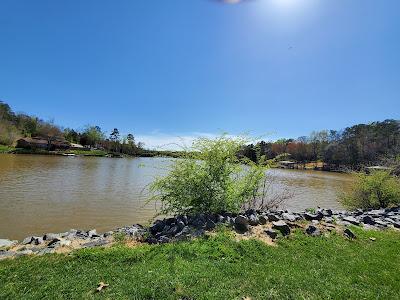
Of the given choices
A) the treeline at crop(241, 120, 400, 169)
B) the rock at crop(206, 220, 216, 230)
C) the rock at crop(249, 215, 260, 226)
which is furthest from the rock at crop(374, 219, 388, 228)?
the treeline at crop(241, 120, 400, 169)

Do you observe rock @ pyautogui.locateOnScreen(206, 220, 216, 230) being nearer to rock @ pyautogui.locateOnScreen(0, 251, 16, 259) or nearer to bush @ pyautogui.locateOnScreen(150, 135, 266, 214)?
bush @ pyautogui.locateOnScreen(150, 135, 266, 214)

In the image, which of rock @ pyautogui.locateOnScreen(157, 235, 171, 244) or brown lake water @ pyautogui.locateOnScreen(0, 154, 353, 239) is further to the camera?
brown lake water @ pyautogui.locateOnScreen(0, 154, 353, 239)

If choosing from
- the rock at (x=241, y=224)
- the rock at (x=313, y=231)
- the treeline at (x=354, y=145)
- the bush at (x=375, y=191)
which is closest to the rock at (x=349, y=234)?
the rock at (x=313, y=231)

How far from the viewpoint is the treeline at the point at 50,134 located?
7847cm

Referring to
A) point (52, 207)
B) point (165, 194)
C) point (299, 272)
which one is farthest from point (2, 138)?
point (299, 272)

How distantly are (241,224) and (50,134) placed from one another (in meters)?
95.2

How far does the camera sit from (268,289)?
15.3ft

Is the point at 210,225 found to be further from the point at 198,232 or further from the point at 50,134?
the point at 50,134

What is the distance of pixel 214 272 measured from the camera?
518cm

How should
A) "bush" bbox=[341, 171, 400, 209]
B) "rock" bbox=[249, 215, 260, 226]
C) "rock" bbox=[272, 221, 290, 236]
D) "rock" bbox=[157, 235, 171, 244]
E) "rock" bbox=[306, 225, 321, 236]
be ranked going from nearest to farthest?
"rock" bbox=[157, 235, 171, 244]
"rock" bbox=[272, 221, 290, 236]
"rock" bbox=[306, 225, 321, 236]
"rock" bbox=[249, 215, 260, 226]
"bush" bbox=[341, 171, 400, 209]

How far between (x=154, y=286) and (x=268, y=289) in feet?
5.95

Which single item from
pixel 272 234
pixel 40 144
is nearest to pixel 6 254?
pixel 272 234

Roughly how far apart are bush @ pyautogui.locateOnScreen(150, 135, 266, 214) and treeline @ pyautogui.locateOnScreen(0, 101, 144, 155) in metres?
80.0

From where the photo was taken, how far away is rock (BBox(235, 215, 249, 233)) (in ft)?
25.4
